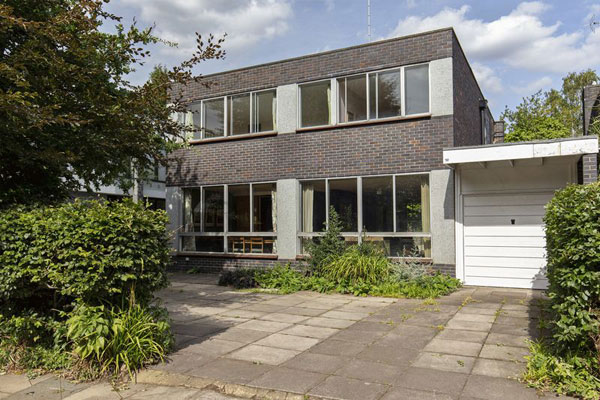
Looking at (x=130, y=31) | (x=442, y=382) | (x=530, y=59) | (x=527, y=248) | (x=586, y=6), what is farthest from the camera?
(x=530, y=59)

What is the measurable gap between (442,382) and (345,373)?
3.15ft

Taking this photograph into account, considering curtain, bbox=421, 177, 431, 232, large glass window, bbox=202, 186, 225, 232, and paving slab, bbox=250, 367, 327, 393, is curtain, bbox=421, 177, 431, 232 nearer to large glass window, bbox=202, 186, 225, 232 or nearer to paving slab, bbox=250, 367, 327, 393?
large glass window, bbox=202, 186, 225, 232

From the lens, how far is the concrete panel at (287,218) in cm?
1233

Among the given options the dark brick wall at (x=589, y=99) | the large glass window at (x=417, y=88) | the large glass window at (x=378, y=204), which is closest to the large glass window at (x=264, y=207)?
the large glass window at (x=378, y=204)

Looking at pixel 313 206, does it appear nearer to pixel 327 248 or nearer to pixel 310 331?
pixel 327 248

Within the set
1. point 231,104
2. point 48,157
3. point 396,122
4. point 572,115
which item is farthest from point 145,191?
point 572,115

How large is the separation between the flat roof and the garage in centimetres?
2

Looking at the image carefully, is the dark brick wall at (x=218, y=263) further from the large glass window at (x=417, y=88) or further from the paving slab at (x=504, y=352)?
the paving slab at (x=504, y=352)

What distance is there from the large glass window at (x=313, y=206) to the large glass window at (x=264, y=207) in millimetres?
911

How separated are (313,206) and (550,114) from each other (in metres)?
21.7

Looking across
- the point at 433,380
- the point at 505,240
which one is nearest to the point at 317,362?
the point at 433,380

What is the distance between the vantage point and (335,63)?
12023 millimetres

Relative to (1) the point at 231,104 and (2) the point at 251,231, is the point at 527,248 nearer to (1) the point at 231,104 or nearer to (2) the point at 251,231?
(2) the point at 251,231

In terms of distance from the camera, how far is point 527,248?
1012cm
